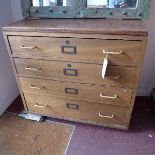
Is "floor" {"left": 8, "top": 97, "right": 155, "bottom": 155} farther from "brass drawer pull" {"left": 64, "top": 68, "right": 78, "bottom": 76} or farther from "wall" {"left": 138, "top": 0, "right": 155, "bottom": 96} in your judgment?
"brass drawer pull" {"left": 64, "top": 68, "right": 78, "bottom": 76}

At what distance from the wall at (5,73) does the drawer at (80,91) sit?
0.36m

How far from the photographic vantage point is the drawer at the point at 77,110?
1303 mm

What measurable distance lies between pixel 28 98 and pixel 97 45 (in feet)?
2.47

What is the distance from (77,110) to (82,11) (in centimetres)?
75

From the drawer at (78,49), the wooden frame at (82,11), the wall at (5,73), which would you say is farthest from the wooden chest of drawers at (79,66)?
the wall at (5,73)

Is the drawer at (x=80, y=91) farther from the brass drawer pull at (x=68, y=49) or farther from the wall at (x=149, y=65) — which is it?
the wall at (x=149, y=65)

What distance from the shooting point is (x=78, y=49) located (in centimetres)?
108

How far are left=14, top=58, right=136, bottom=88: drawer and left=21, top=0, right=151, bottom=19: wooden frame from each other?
402 millimetres

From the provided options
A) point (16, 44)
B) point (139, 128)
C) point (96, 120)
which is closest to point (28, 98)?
point (16, 44)

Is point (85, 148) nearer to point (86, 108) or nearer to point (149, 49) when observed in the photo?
point (86, 108)

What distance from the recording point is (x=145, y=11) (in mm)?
1215

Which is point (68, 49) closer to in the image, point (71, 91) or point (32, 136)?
point (71, 91)

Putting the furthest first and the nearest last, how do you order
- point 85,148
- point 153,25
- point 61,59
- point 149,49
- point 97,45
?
point 149,49
point 153,25
point 85,148
point 61,59
point 97,45

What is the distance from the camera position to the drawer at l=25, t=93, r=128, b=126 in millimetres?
1303
